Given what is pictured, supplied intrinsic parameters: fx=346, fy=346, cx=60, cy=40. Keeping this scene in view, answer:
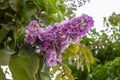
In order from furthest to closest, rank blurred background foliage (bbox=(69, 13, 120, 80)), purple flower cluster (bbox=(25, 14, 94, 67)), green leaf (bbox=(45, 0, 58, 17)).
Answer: blurred background foliage (bbox=(69, 13, 120, 80)) < green leaf (bbox=(45, 0, 58, 17)) < purple flower cluster (bbox=(25, 14, 94, 67))

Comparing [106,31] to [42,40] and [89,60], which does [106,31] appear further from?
[42,40]

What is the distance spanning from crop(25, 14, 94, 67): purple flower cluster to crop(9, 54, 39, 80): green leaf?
4 cm

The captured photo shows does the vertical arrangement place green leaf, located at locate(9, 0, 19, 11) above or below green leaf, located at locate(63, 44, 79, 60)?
above

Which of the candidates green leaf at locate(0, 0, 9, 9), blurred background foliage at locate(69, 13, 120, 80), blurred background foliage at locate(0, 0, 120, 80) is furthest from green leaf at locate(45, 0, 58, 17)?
blurred background foliage at locate(69, 13, 120, 80)

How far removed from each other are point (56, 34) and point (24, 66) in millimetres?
156

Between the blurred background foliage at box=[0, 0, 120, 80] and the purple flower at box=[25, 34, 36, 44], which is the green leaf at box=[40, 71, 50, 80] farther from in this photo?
the purple flower at box=[25, 34, 36, 44]

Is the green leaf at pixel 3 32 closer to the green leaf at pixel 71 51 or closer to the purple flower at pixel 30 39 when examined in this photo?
the purple flower at pixel 30 39

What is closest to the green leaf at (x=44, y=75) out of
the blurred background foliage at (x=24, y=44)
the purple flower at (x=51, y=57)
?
the blurred background foliage at (x=24, y=44)

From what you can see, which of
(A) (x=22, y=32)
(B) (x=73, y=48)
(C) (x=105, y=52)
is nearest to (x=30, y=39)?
(A) (x=22, y=32)

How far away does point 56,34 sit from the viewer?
0.77 m

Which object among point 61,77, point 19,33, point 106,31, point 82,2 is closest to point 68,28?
point 19,33

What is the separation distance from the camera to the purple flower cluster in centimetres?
77

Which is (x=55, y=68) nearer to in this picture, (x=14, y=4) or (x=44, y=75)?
(x=44, y=75)

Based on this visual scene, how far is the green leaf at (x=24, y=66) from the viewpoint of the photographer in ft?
2.80
